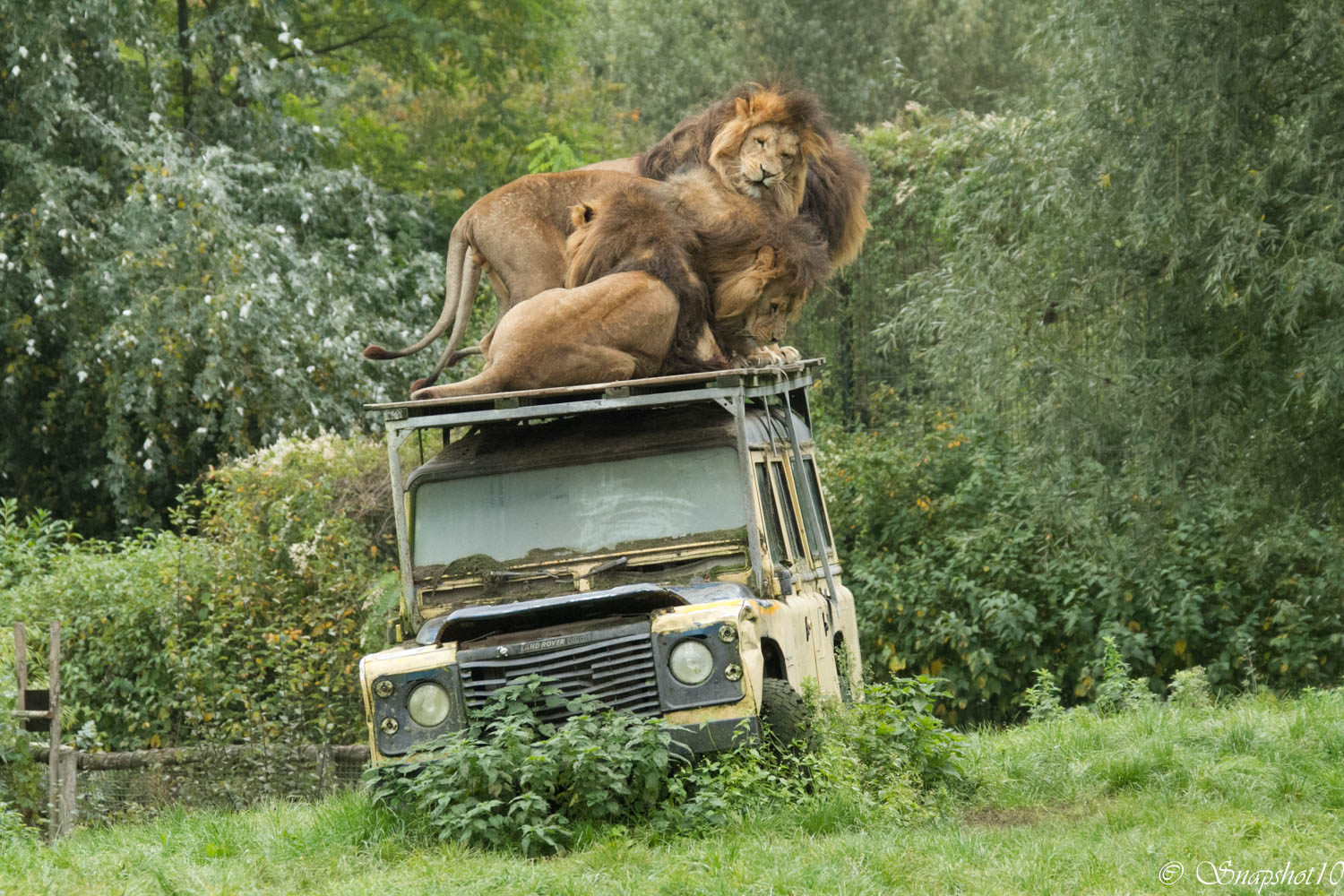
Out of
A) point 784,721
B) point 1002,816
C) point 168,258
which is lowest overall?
point 1002,816

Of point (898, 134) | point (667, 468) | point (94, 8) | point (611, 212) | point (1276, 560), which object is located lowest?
point (1276, 560)

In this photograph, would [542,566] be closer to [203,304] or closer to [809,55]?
[203,304]

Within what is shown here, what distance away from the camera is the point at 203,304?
14250mm

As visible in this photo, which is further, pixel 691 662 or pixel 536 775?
pixel 691 662

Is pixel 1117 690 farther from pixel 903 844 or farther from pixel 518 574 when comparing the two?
pixel 518 574

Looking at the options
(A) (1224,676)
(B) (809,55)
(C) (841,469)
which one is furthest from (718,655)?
(B) (809,55)

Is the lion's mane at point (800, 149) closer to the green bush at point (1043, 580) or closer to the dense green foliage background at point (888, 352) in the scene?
the dense green foliage background at point (888, 352)

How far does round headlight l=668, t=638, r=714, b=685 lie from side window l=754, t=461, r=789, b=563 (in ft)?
3.44

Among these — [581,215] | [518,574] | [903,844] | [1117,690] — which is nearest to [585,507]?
[518,574]

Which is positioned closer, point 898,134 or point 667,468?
point 667,468

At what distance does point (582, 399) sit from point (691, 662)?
152 centimetres

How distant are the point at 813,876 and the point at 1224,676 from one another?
24.4 ft

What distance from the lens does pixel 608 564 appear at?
7.31 metres

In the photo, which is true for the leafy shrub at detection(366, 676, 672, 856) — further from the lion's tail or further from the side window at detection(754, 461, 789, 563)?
the lion's tail
